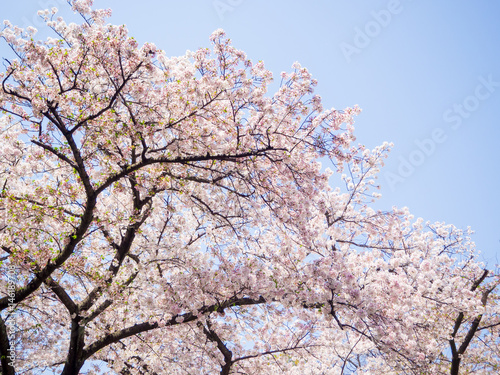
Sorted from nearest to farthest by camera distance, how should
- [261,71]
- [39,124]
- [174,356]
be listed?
[39,124], [261,71], [174,356]

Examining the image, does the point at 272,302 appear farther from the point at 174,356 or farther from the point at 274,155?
the point at 174,356

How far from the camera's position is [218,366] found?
10602 mm

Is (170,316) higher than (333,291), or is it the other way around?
(333,291)

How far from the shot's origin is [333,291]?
689cm

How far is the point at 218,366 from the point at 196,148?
724cm

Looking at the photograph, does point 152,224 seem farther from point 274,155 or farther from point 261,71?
point 261,71

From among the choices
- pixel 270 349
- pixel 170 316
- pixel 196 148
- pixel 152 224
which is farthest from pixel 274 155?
pixel 270 349

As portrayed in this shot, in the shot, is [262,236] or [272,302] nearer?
[272,302]

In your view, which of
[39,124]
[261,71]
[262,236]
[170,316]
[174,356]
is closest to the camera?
[39,124]

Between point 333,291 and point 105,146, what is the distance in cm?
537

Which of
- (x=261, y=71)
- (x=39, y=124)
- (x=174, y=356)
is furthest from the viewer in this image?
(x=174, y=356)

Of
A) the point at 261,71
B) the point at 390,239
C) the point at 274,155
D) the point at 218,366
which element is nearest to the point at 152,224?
the point at 218,366

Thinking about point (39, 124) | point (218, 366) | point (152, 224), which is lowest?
point (218, 366)

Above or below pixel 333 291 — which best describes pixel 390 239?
above
